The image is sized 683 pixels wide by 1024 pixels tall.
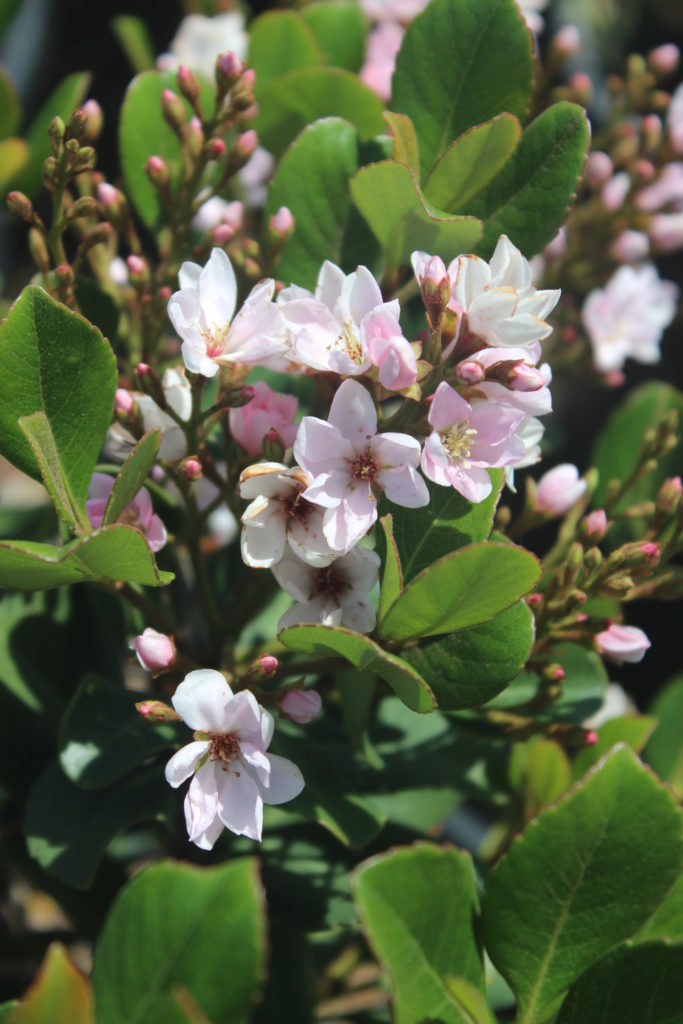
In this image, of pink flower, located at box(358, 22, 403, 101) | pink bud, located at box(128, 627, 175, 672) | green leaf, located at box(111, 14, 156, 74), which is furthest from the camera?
green leaf, located at box(111, 14, 156, 74)

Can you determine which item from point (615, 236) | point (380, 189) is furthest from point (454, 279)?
point (615, 236)

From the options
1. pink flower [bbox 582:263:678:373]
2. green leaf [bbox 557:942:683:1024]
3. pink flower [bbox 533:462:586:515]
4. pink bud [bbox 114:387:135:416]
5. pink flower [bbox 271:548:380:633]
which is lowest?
green leaf [bbox 557:942:683:1024]

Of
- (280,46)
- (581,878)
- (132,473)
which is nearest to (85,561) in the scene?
(132,473)

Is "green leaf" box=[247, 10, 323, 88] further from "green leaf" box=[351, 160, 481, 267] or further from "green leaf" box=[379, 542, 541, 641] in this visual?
"green leaf" box=[379, 542, 541, 641]

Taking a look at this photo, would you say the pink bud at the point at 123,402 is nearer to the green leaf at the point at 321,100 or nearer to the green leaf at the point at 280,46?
the green leaf at the point at 321,100

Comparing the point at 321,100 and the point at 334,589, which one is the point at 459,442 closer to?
the point at 334,589

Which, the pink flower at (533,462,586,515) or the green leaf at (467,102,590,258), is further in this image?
the pink flower at (533,462,586,515)

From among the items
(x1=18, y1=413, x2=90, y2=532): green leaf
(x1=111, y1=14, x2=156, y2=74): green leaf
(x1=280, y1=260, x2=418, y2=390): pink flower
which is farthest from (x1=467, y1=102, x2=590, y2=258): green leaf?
(x1=111, y1=14, x2=156, y2=74): green leaf
